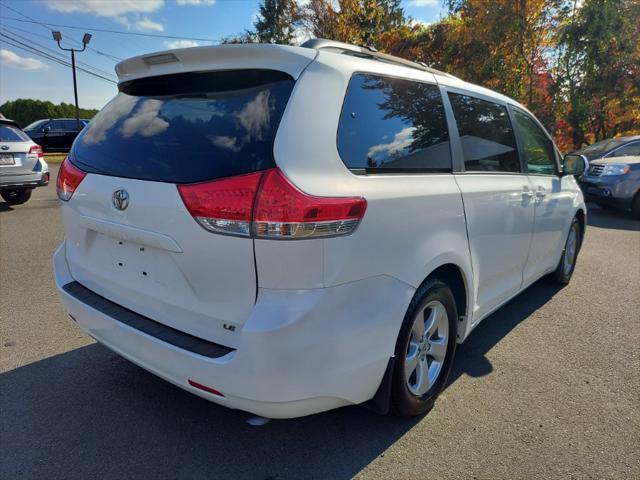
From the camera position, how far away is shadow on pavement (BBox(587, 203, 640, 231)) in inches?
353

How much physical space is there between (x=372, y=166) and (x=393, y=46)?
70.2ft

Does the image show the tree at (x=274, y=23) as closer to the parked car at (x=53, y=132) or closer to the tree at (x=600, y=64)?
the parked car at (x=53, y=132)

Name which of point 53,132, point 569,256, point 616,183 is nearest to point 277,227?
point 569,256

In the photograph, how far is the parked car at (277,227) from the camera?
1.88 metres

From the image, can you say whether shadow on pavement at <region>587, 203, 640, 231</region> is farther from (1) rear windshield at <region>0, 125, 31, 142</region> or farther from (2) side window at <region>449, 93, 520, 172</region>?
(1) rear windshield at <region>0, 125, 31, 142</region>

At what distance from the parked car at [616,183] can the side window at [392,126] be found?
876cm

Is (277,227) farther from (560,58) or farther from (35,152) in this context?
(560,58)

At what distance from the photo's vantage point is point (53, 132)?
22.6 m

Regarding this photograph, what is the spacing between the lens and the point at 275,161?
188 centimetres

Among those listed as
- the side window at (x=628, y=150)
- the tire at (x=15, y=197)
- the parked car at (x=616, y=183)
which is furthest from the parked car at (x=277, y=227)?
the side window at (x=628, y=150)

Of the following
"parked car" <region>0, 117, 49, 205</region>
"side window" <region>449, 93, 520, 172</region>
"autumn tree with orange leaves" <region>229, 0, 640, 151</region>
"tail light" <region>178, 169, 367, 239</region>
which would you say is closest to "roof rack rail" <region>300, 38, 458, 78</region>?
"side window" <region>449, 93, 520, 172</region>

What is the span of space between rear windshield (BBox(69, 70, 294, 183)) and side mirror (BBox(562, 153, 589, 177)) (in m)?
3.43

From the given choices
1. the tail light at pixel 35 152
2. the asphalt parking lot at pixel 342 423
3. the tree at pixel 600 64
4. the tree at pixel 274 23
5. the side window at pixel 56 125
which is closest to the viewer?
the asphalt parking lot at pixel 342 423

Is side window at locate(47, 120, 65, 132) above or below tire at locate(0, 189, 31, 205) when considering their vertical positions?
above
